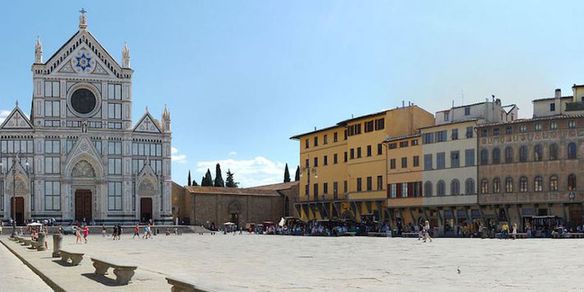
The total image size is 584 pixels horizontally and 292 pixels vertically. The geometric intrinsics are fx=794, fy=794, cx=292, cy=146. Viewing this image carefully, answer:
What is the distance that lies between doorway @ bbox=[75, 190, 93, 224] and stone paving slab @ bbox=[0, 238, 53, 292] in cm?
6000

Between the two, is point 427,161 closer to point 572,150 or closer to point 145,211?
point 572,150

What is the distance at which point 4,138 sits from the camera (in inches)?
3332

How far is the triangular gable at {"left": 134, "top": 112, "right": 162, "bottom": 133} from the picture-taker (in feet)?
295

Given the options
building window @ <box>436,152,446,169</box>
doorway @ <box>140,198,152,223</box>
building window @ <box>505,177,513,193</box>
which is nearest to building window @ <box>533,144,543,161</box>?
building window @ <box>505,177,513,193</box>

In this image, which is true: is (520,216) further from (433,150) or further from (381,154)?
(381,154)

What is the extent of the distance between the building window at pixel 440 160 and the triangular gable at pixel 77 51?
4051 centimetres

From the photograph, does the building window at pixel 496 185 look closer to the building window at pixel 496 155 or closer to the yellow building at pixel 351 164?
the building window at pixel 496 155

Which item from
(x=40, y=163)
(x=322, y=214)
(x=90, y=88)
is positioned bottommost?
(x=322, y=214)

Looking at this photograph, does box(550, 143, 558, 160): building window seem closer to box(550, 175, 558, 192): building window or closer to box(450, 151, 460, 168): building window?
box(550, 175, 558, 192): building window

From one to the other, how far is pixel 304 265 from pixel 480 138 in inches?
1621

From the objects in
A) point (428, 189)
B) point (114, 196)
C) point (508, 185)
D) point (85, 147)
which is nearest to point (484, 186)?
point (508, 185)

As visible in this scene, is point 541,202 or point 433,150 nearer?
point 541,202

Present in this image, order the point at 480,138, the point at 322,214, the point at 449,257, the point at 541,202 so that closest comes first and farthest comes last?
the point at 449,257
the point at 541,202
the point at 480,138
the point at 322,214

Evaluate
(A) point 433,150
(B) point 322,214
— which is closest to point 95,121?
(B) point 322,214
